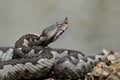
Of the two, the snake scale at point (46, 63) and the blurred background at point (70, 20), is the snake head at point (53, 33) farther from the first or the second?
the blurred background at point (70, 20)

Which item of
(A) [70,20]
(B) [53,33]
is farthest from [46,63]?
(A) [70,20]

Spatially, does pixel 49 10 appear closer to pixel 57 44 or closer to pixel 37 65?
pixel 57 44

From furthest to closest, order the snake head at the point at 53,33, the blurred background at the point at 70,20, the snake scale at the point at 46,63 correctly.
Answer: the blurred background at the point at 70,20 → the snake head at the point at 53,33 → the snake scale at the point at 46,63

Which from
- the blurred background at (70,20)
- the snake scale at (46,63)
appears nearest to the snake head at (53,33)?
the snake scale at (46,63)

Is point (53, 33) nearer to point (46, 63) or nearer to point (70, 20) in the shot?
point (46, 63)

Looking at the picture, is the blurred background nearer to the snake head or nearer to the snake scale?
the snake head
